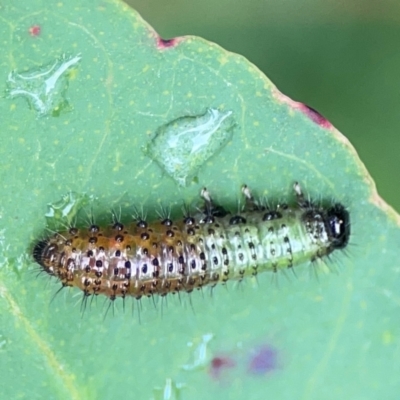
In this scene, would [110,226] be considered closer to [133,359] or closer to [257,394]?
[133,359]

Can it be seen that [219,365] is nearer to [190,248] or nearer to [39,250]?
[190,248]

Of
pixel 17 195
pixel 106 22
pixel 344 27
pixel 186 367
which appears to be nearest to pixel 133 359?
pixel 186 367

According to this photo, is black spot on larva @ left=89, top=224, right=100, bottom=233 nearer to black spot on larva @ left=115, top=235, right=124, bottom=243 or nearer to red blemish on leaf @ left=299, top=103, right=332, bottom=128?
black spot on larva @ left=115, top=235, right=124, bottom=243

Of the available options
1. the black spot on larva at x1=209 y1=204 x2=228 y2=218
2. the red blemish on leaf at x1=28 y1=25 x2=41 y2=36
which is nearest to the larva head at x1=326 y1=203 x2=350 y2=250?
the black spot on larva at x1=209 y1=204 x2=228 y2=218

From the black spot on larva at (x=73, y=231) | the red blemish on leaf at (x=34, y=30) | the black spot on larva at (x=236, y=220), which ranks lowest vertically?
the black spot on larva at (x=73, y=231)

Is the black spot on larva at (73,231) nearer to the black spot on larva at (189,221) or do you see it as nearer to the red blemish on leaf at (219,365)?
the black spot on larva at (189,221)

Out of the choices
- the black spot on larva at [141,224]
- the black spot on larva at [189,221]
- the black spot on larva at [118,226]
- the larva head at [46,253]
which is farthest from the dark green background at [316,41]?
the larva head at [46,253]
